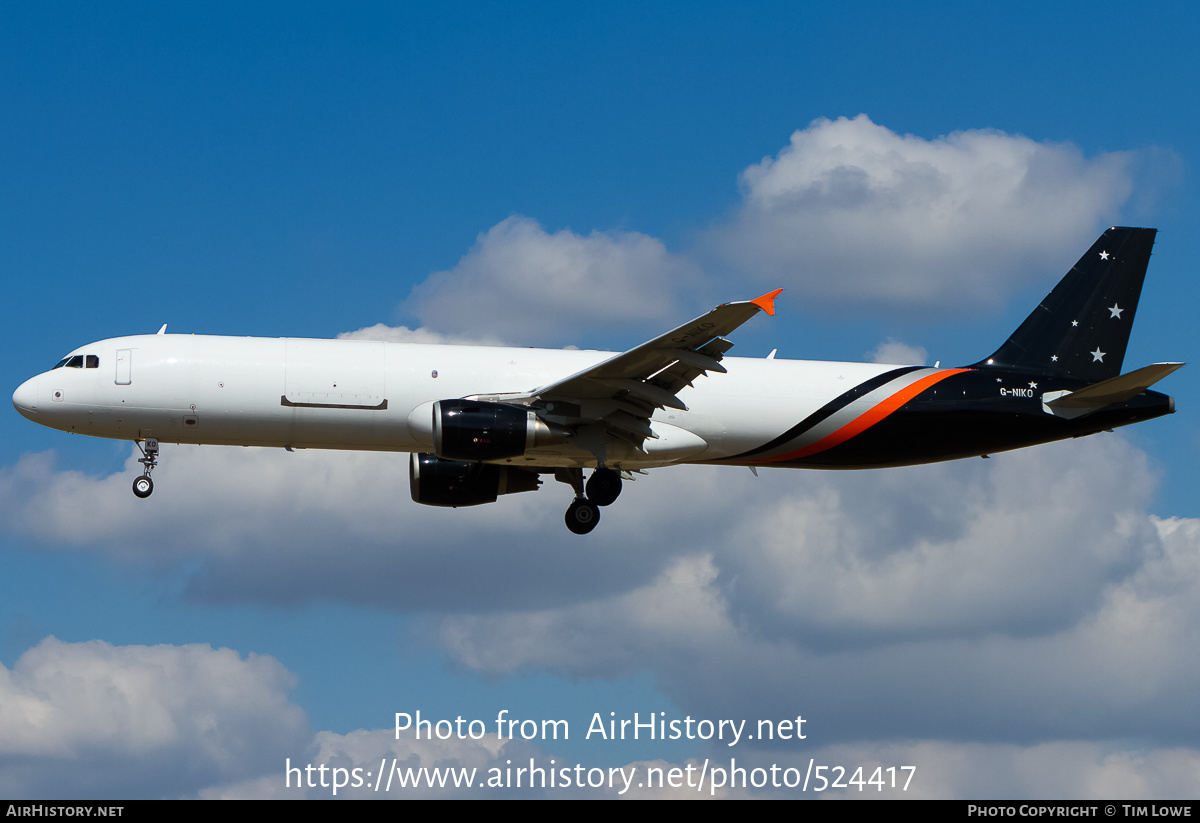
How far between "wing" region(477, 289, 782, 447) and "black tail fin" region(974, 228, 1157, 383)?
1049 cm

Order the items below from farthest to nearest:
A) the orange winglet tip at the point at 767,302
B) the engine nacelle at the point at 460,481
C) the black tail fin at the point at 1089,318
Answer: the black tail fin at the point at 1089,318 < the engine nacelle at the point at 460,481 < the orange winglet tip at the point at 767,302

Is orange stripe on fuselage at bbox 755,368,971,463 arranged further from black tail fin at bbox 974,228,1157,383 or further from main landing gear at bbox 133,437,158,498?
main landing gear at bbox 133,437,158,498

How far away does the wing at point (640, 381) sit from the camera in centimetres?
3161

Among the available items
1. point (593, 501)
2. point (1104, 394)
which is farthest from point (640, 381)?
point (1104, 394)

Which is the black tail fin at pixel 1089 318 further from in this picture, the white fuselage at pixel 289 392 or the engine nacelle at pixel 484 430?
the engine nacelle at pixel 484 430

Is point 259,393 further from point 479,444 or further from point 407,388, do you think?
point 479,444

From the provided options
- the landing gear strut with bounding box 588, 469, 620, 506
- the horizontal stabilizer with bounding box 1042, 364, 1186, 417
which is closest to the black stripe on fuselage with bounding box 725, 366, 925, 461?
the landing gear strut with bounding box 588, 469, 620, 506

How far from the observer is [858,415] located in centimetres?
3709

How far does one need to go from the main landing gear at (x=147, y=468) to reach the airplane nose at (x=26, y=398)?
8.89 ft

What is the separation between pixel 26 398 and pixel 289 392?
7044 mm

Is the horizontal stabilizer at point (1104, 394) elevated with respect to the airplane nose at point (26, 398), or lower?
lower

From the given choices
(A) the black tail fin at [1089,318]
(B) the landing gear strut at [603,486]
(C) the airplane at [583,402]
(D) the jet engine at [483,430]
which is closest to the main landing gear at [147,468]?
(C) the airplane at [583,402]

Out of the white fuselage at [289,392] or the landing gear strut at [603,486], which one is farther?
the landing gear strut at [603,486]

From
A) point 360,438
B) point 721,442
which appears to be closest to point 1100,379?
point 721,442
